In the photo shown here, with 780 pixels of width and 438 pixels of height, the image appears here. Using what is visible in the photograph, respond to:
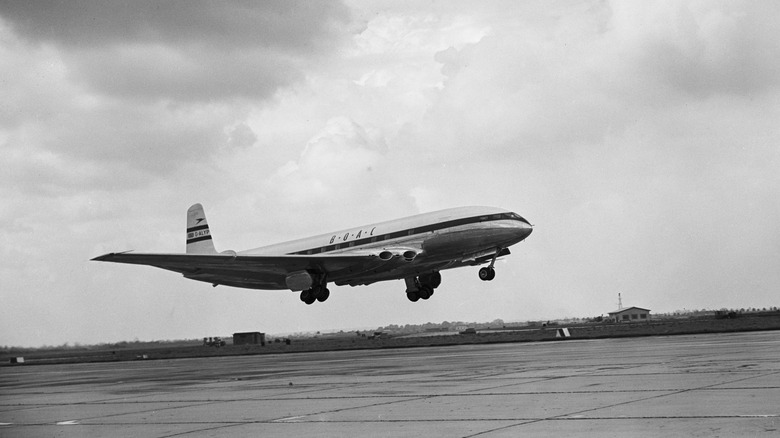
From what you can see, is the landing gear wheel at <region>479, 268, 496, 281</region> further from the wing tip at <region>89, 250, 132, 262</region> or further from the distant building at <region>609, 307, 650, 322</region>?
the distant building at <region>609, 307, 650, 322</region>

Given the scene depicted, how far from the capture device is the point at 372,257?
42.5m

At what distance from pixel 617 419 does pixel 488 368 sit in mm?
10884

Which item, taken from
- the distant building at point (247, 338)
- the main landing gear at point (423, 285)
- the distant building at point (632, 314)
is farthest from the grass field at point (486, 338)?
the distant building at point (632, 314)

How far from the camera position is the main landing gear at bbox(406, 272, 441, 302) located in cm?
4853

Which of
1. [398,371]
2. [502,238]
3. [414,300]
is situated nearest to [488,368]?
[398,371]

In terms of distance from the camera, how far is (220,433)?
10438 mm

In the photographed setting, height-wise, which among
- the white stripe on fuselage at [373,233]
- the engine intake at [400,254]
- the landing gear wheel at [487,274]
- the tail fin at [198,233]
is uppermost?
the tail fin at [198,233]

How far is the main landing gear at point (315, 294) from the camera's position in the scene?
4622 cm

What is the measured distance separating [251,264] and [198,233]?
622 inches

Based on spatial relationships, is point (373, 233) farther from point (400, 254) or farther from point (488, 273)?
point (488, 273)

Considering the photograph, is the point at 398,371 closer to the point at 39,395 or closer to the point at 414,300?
the point at 39,395

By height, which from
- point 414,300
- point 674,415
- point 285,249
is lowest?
point 674,415

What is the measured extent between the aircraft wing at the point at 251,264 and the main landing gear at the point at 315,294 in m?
0.95

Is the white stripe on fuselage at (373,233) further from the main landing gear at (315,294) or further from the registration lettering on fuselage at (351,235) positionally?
the main landing gear at (315,294)
